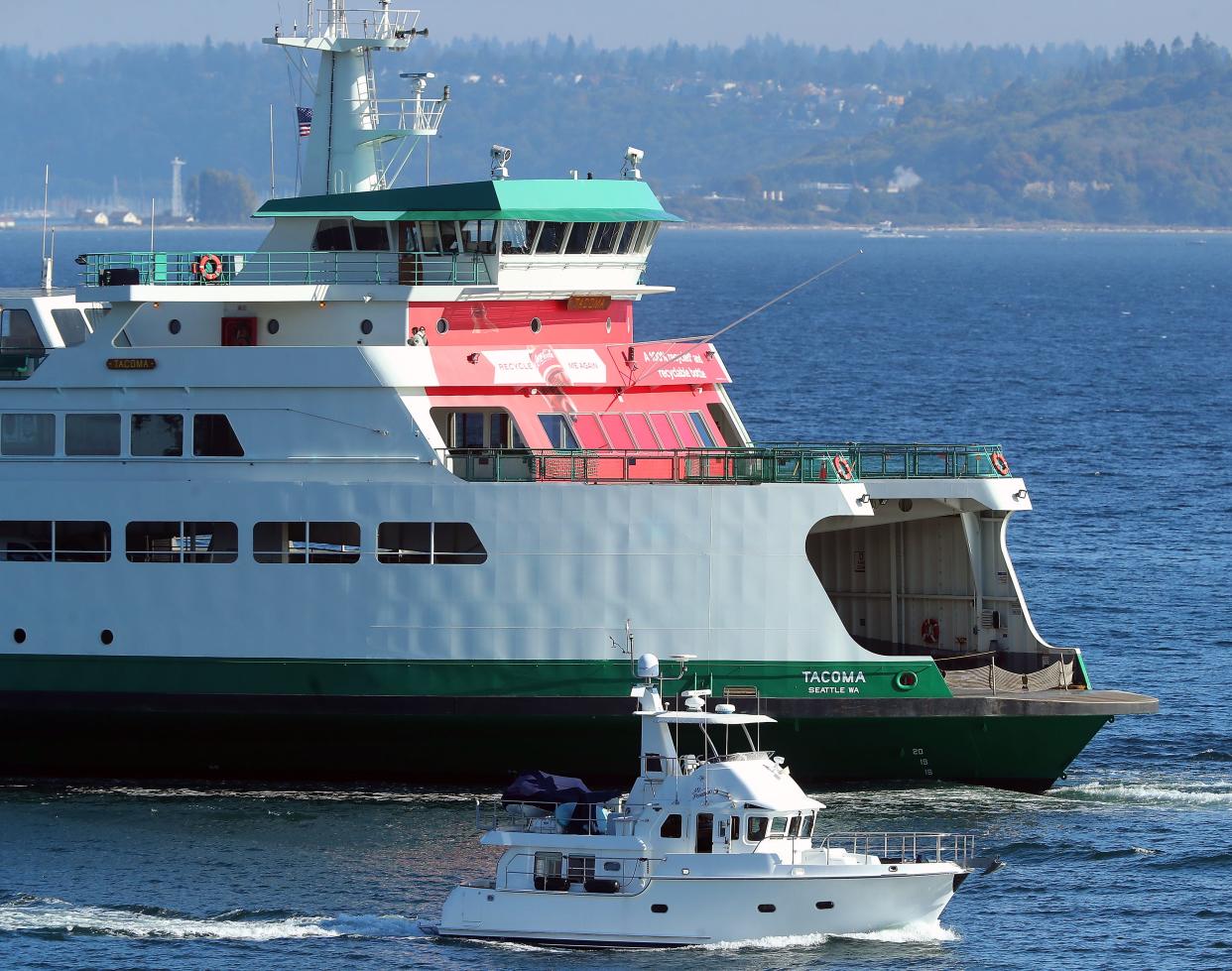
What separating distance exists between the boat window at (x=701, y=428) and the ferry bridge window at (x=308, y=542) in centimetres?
481

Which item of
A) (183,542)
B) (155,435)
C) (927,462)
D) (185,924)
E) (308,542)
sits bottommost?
(185,924)

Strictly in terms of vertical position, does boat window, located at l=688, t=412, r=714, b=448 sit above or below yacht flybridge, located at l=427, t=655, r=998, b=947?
above

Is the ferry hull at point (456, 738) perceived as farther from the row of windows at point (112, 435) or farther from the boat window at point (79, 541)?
the row of windows at point (112, 435)

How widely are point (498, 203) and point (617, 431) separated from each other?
321 centimetres

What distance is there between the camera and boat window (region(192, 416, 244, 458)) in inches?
1104

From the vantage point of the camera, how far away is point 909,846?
83.4ft

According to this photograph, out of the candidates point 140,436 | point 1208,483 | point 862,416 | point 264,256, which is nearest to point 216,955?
point 140,436

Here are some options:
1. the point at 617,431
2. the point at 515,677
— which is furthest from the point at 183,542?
the point at 617,431

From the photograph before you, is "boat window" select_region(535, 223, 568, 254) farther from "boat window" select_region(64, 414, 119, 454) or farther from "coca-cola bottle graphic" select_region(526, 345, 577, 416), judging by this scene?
"boat window" select_region(64, 414, 119, 454)

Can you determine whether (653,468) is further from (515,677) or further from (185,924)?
(185,924)

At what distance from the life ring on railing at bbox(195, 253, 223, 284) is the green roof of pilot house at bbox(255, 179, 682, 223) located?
82 centimetres

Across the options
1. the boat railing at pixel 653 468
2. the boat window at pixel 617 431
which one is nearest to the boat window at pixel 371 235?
the boat railing at pixel 653 468

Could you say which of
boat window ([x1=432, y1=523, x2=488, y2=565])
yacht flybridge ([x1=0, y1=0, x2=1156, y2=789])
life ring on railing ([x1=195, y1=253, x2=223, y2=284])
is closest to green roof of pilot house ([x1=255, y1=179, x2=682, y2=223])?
yacht flybridge ([x1=0, y1=0, x2=1156, y2=789])

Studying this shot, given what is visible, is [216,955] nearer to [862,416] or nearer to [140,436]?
[140,436]
